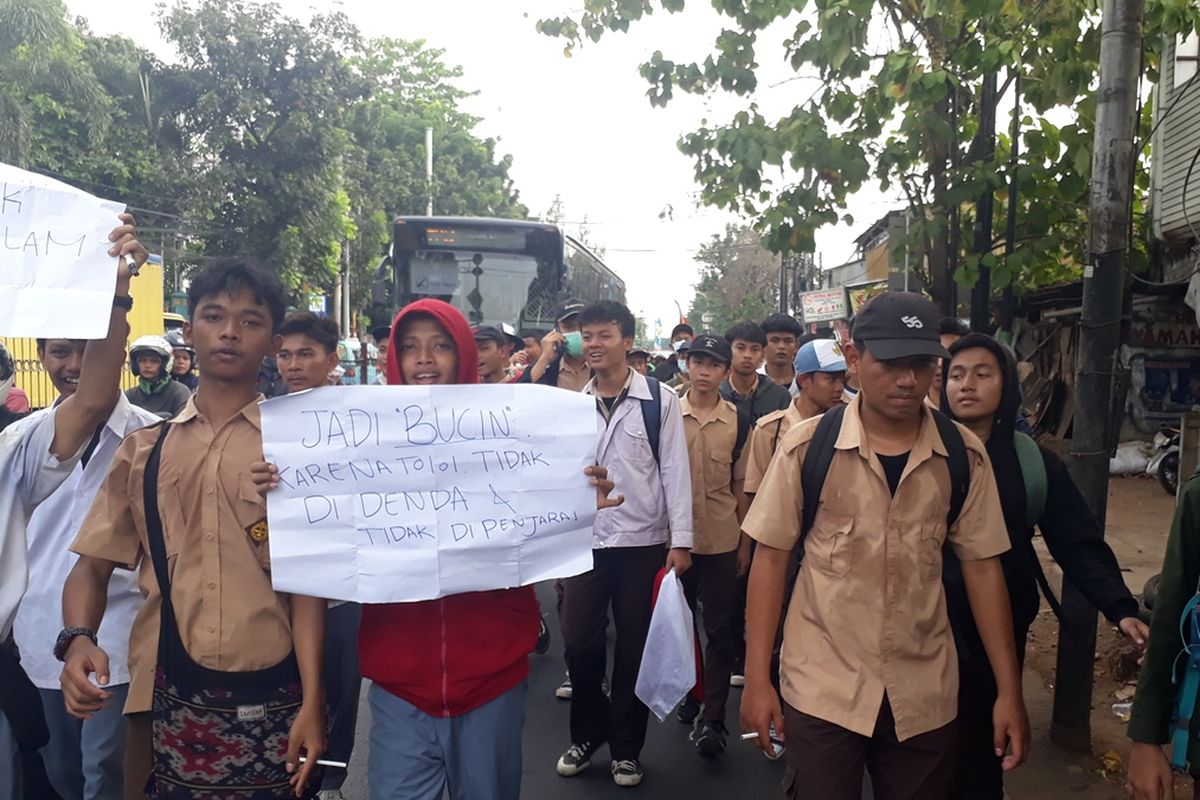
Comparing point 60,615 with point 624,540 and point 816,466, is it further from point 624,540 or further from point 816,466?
point 816,466

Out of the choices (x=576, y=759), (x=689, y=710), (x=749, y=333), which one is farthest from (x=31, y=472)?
(x=749, y=333)

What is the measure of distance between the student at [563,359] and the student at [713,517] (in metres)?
0.73

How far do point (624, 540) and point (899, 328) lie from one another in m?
1.92

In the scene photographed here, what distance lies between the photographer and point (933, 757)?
2.56 metres

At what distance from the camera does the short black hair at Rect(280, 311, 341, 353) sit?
4.47 metres

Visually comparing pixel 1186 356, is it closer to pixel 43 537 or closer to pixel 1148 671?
pixel 1148 671

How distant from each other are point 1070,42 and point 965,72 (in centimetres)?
66

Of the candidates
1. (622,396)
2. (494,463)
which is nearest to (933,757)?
(494,463)

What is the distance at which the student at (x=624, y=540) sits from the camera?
4148 mm

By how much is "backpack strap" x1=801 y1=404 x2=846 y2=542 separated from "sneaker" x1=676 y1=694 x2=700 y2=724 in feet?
8.39

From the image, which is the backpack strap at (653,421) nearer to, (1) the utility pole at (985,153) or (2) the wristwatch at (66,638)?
(2) the wristwatch at (66,638)

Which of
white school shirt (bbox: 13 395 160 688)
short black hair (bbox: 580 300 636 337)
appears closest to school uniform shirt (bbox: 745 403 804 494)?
short black hair (bbox: 580 300 636 337)

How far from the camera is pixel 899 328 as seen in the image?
99.3 inches

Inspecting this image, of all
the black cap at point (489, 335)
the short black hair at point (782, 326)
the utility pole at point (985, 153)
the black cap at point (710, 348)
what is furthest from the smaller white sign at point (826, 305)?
the black cap at point (710, 348)
